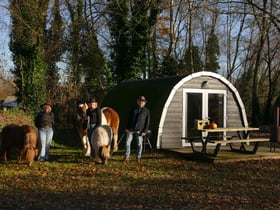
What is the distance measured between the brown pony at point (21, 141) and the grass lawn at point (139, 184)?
11.6 inches

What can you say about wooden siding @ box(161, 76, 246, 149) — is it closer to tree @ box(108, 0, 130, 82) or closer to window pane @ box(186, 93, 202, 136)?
window pane @ box(186, 93, 202, 136)

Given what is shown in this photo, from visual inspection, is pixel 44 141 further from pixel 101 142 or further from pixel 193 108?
pixel 193 108

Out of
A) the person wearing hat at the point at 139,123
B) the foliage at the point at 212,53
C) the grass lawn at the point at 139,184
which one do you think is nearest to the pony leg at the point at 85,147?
the grass lawn at the point at 139,184

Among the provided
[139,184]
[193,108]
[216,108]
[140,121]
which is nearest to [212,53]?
[216,108]

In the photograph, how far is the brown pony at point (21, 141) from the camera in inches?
352

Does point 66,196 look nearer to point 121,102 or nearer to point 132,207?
point 132,207

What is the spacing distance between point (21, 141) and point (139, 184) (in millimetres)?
3609

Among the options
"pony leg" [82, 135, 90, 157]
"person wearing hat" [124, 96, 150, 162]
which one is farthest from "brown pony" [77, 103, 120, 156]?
"person wearing hat" [124, 96, 150, 162]

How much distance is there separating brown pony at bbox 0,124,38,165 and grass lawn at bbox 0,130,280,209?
295 millimetres

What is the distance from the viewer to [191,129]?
1307 centimetres

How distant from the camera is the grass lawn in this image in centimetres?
600

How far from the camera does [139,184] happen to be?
7430mm

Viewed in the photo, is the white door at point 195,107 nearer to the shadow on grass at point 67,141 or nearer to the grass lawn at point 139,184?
the grass lawn at point 139,184

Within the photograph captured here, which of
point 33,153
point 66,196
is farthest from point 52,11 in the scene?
point 66,196
